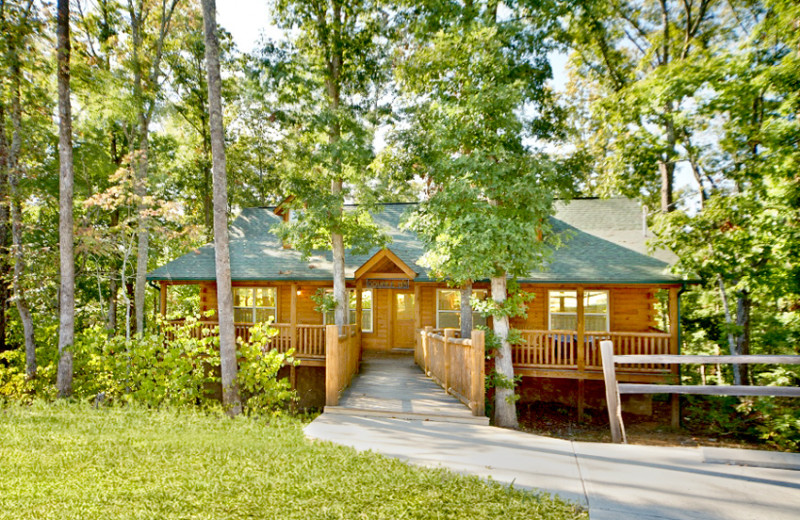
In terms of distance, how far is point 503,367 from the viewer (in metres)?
9.30

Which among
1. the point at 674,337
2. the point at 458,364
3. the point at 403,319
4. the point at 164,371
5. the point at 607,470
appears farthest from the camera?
the point at 403,319

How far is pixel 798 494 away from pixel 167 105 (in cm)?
2047

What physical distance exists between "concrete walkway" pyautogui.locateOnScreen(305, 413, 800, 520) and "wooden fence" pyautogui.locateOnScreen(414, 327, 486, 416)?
963mm

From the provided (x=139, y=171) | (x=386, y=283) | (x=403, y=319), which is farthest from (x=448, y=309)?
(x=139, y=171)

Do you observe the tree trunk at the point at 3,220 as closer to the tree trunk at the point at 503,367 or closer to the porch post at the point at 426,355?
the porch post at the point at 426,355

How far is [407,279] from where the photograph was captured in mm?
12328

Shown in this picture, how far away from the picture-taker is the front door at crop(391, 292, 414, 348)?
15.2 metres

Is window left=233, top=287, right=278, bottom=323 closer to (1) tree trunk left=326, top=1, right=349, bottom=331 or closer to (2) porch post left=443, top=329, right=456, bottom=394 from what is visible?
(1) tree trunk left=326, top=1, right=349, bottom=331

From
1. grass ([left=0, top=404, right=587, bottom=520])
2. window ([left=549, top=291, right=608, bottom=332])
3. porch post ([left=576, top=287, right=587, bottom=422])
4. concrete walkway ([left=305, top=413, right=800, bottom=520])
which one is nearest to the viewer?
grass ([left=0, top=404, right=587, bottom=520])

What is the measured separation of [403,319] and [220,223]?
331 inches

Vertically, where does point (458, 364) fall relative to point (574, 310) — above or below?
below

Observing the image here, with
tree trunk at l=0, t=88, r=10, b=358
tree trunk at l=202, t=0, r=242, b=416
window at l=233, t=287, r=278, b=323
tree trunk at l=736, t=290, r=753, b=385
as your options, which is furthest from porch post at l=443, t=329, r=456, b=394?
tree trunk at l=0, t=88, r=10, b=358

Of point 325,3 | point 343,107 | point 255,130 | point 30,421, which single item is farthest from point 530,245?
point 255,130

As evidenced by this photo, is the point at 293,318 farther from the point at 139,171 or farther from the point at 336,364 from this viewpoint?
the point at 139,171
